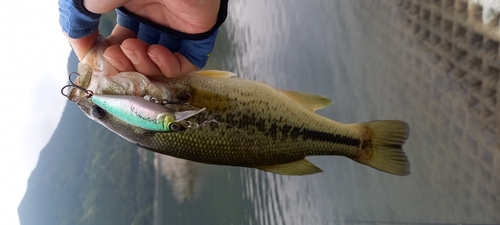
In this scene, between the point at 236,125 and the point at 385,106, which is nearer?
the point at 236,125

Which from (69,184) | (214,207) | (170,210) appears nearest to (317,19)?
(214,207)

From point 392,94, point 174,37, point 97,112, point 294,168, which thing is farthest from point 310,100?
point 392,94

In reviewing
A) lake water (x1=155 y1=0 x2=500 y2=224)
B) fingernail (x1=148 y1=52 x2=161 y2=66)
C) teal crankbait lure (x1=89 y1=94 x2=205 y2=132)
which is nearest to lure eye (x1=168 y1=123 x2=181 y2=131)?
teal crankbait lure (x1=89 y1=94 x2=205 y2=132)

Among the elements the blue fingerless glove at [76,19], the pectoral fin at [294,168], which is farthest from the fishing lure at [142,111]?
the pectoral fin at [294,168]

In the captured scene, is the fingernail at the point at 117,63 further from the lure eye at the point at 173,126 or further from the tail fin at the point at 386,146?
the tail fin at the point at 386,146

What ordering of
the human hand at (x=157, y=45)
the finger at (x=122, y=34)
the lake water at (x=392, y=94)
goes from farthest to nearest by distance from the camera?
1. the lake water at (x=392, y=94)
2. the finger at (x=122, y=34)
3. the human hand at (x=157, y=45)

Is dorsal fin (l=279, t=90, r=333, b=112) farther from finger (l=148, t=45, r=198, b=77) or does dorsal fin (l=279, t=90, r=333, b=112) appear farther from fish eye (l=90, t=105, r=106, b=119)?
fish eye (l=90, t=105, r=106, b=119)

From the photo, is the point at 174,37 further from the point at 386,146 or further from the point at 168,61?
the point at 386,146

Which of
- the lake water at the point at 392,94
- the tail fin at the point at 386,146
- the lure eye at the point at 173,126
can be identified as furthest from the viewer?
the lake water at the point at 392,94
